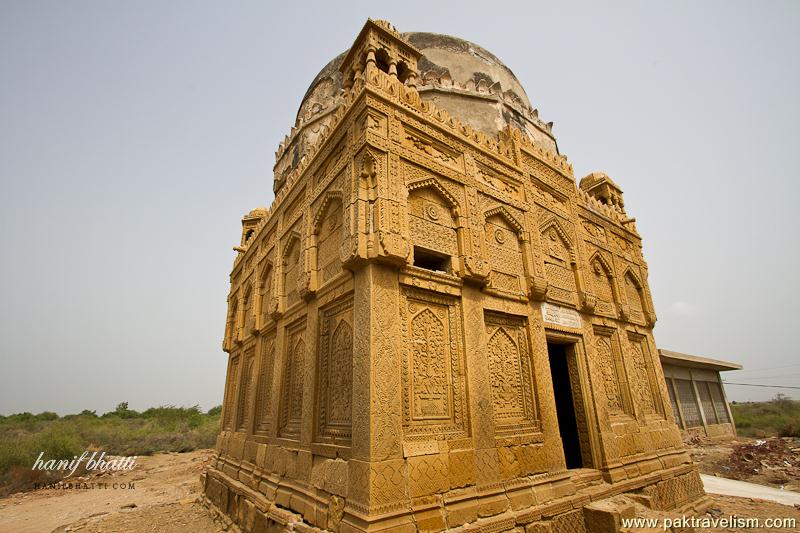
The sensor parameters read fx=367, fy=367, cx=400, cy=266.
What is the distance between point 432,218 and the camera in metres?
5.54

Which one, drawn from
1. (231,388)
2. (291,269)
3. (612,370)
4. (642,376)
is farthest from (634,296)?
(231,388)

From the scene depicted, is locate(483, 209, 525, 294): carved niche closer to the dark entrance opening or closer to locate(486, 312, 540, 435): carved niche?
locate(486, 312, 540, 435): carved niche

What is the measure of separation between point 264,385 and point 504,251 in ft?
18.4

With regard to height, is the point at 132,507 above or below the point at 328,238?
below

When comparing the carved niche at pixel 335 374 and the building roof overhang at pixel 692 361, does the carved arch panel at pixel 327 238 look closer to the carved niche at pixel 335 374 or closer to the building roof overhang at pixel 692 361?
the carved niche at pixel 335 374

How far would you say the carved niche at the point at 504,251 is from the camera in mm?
6016

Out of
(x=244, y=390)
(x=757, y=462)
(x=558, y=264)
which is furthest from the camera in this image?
(x=757, y=462)

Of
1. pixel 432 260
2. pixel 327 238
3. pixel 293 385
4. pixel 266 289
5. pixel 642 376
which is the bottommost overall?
pixel 293 385

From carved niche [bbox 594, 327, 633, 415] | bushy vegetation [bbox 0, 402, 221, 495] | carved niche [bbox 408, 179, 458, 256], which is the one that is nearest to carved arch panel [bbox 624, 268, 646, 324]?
carved niche [bbox 594, 327, 633, 415]

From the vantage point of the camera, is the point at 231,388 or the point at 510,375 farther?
the point at 231,388

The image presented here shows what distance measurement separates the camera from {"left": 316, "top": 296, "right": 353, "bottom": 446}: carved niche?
15.2ft

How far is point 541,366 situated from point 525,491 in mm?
1844

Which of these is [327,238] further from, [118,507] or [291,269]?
[118,507]

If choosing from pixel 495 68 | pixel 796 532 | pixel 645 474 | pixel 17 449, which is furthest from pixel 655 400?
pixel 17 449
